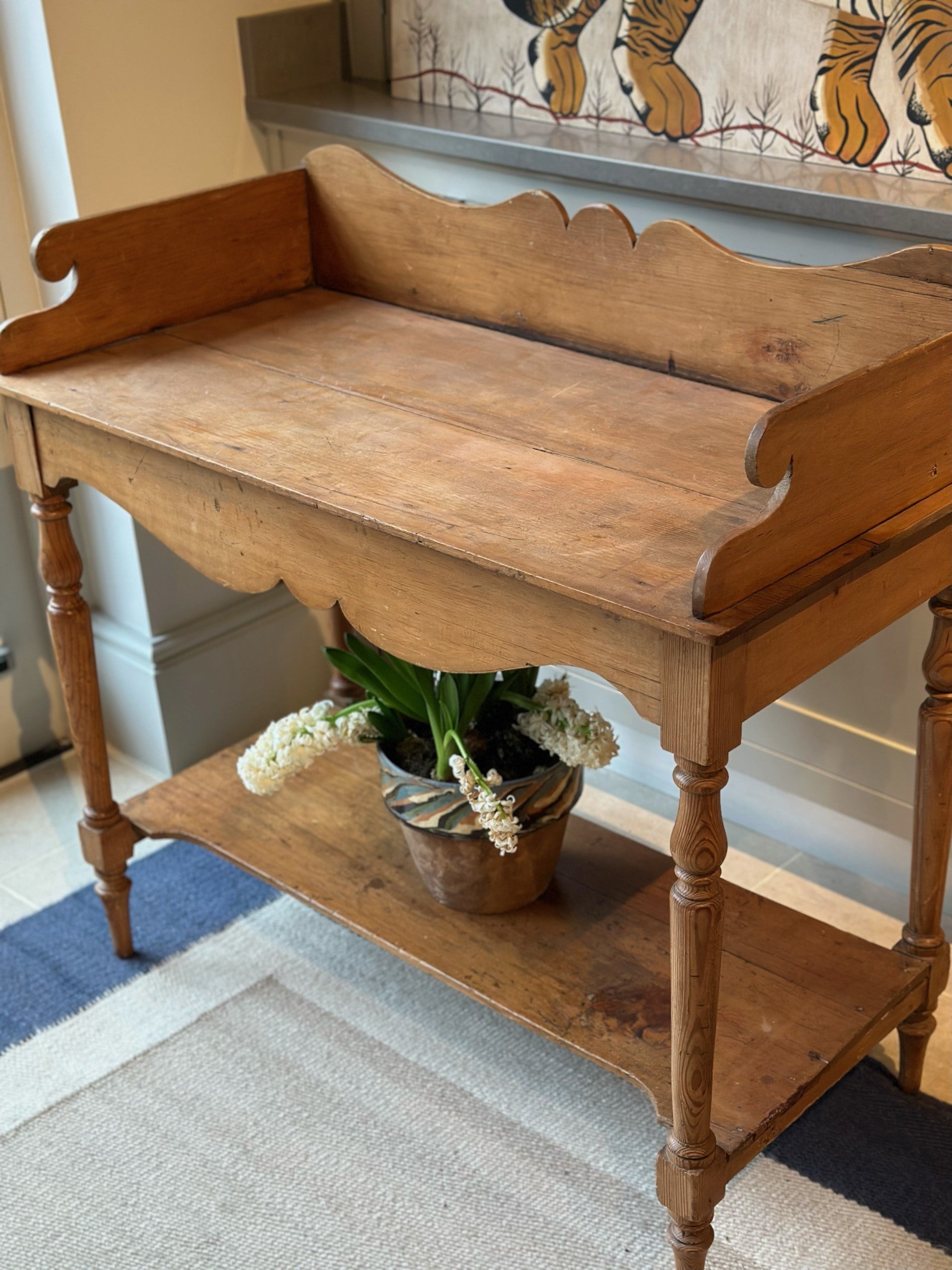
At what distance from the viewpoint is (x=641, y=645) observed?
46.9 inches

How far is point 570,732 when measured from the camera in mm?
1697

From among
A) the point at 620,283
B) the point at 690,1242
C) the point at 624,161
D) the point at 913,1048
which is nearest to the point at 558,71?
the point at 624,161

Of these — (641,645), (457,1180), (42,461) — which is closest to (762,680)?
(641,645)

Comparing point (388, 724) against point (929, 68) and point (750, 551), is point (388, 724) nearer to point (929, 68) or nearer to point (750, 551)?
point (750, 551)

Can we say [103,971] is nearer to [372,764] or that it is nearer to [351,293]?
[372,764]

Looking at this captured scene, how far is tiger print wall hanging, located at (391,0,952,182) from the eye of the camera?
5.58 feet

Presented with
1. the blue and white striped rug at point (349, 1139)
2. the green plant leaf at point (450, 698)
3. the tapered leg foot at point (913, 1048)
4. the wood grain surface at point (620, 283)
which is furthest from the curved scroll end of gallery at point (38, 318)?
the tapered leg foot at point (913, 1048)

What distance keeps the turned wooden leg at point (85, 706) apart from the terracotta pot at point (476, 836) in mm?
449

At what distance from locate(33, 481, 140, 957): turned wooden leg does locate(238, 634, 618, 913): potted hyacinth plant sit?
0.92ft

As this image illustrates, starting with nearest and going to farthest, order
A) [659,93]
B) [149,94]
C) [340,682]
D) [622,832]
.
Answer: [659,93]
[149,94]
[622,832]
[340,682]

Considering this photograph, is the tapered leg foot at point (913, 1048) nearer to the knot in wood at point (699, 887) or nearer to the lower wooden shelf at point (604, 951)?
the lower wooden shelf at point (604, 951)

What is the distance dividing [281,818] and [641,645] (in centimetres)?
97

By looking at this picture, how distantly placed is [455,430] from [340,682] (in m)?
1.04

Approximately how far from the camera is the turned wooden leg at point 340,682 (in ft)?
7.64
